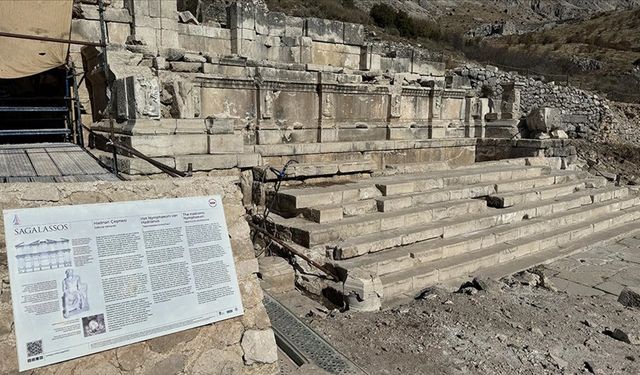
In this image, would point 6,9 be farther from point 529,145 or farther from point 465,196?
point 529,145

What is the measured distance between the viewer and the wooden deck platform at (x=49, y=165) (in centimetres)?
441

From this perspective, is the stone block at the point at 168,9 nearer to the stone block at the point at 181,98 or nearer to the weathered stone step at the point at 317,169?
the stone block at the point at 181,98

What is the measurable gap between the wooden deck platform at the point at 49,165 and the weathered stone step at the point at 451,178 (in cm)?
452

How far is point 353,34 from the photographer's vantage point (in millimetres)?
12141

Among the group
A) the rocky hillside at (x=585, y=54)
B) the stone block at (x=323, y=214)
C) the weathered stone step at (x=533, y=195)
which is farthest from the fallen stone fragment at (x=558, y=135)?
the rocky hillside at (x=585, y=54)

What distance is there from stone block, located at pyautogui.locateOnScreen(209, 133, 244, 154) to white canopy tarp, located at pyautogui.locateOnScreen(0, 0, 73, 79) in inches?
112

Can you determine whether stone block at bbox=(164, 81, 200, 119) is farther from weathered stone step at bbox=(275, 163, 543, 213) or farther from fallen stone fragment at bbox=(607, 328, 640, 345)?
fallen stone fragment at bbox=(607, 328, 640, 345)

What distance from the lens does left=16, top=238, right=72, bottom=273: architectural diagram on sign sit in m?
2.42

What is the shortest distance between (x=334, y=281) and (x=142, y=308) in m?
3.17

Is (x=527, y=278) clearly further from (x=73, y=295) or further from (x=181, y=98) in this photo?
(x=181, y=98)

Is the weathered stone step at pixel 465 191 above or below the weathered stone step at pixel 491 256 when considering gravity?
above

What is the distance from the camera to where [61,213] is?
258 centimetres

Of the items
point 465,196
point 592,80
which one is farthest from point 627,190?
point 592,80

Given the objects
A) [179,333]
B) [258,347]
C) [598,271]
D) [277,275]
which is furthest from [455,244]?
[179,333]
